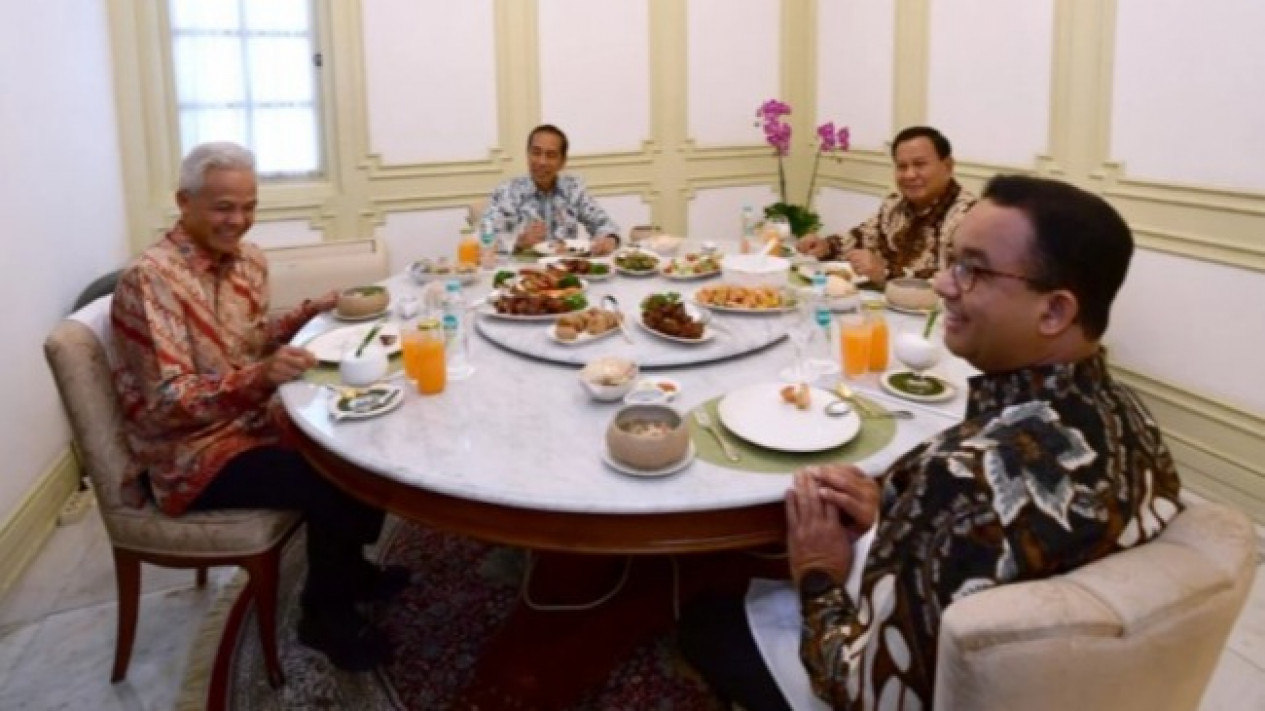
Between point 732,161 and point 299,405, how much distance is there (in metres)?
4.08

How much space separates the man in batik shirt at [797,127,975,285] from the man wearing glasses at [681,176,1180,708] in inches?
66.0

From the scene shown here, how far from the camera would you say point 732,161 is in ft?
18.0

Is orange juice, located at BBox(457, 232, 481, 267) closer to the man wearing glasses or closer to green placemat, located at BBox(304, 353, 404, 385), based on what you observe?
green placemat, located at BBox(304, 353, 404, 385)

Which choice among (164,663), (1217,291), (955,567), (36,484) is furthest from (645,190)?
(955,567)

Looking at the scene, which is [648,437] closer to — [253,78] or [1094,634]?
[1094,634]

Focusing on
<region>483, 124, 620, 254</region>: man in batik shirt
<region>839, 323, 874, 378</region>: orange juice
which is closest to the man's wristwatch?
<region>839, 323, 874, 378</region>: orange juice

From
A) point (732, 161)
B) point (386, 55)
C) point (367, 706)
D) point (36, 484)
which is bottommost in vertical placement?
point (367, 706)

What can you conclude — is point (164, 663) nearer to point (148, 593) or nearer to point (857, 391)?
point (148, 593)

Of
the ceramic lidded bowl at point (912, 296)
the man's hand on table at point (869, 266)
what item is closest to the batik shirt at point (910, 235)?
the man's hand on table at point (869, 266)

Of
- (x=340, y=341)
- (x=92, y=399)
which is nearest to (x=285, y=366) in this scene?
(x=340, y=341)

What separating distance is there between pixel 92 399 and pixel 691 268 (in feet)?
5.54

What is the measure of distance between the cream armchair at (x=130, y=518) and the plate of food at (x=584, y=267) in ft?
3.89

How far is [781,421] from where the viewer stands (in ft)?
5.43

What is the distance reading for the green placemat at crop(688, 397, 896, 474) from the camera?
1517 mm
